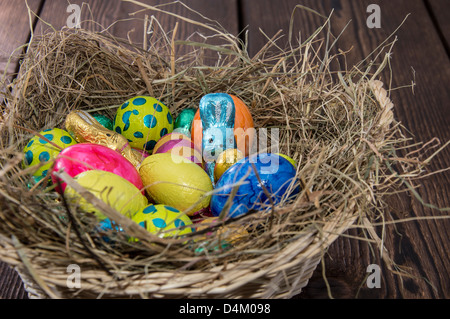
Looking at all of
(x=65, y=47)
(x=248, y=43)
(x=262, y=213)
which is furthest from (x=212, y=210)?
(x=248, y=43)

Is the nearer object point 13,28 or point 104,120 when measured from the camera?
point 104,120

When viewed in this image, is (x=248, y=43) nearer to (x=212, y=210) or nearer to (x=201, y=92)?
(x=201, y=92)

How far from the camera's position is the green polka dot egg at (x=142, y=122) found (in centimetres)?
127

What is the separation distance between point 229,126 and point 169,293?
0.55m

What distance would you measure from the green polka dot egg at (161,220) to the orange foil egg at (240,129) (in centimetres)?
32

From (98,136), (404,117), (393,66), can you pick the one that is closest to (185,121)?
(98,136)

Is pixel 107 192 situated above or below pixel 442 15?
below

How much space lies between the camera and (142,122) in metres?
1.27

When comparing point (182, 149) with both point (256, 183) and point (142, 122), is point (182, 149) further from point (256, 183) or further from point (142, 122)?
point (256, 183)

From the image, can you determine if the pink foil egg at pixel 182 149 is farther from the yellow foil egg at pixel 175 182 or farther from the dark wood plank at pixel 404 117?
the dark wood plank at pixel 404 117

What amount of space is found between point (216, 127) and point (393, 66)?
2.67 ft

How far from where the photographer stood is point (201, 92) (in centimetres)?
143

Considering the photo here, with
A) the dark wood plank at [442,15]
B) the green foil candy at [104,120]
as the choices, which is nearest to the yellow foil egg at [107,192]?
the green foil candy at [104,120]

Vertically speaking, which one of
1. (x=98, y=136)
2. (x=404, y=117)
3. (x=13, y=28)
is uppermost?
(x=13, y=28)
